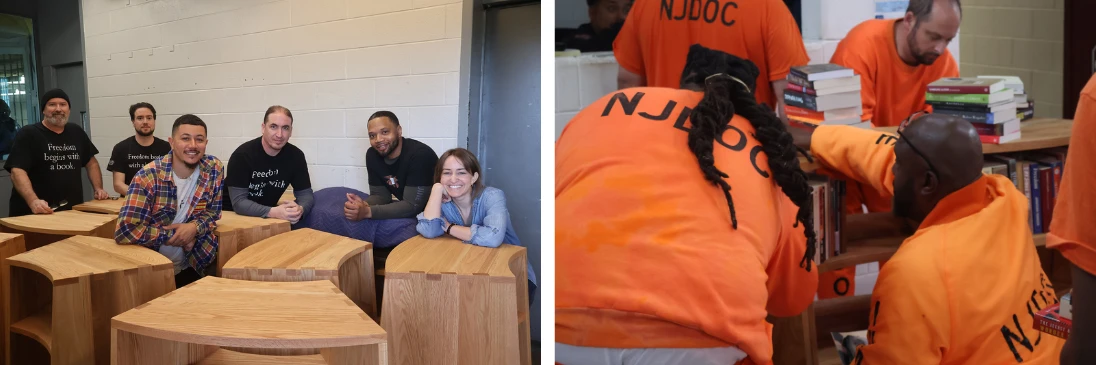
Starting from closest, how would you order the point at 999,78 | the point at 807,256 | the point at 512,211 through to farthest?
the point at 999,78 < the point at 807,256 < the point at 512,211

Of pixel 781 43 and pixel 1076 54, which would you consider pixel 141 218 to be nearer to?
pixel 781 43

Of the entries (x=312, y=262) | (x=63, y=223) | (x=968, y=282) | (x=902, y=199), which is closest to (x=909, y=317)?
(x=968, y=282)

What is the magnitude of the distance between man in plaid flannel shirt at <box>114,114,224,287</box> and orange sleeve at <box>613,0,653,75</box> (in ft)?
2.92

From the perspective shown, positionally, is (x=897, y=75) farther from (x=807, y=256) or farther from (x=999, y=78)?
(x=807, y=256)

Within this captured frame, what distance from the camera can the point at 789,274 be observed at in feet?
4.94

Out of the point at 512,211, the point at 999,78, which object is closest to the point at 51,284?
the point at 512,211

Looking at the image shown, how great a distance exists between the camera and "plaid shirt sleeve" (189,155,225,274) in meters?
1.52

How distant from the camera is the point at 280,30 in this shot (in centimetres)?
157

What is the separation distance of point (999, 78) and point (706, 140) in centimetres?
57

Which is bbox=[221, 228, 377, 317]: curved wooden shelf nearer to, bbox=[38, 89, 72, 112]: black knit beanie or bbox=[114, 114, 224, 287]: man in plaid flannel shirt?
bbox=[114, 114, 224, 287]: man in plaid flannel shirt

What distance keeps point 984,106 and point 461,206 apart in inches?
41.9

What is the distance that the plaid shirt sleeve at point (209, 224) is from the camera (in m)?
1.52

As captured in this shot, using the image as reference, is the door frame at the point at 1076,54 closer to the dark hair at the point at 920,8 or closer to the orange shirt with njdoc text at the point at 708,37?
the dark hair at the point at 920,8

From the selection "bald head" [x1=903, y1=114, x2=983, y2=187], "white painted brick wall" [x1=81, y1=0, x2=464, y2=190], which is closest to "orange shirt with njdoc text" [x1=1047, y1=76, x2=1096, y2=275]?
"bald head" [x1=903, y1=114, x2=983, y2=187]
